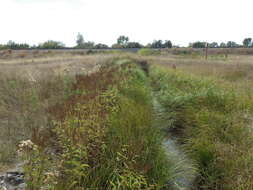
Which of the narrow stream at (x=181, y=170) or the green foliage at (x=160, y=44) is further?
the green foliage at (x=160, y=44)

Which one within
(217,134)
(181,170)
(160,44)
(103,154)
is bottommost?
(181,170)

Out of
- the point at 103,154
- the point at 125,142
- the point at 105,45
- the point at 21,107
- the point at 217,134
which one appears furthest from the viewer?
the point at 105,45

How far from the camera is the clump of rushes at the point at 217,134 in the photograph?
9.50 feet

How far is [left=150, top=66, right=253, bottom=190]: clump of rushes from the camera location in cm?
290

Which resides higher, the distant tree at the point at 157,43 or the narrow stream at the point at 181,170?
the distant tree at the point at 157,43

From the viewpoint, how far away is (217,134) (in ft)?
12.8

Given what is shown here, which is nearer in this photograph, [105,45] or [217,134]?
[217,134]

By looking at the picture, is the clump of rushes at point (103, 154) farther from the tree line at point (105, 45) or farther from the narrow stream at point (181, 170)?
the tree line at point (105, 45)

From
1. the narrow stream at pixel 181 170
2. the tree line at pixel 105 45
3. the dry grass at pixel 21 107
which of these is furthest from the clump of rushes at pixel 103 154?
the tree line at pixel 105 45

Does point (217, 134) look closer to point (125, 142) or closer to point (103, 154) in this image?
point (125, 142)

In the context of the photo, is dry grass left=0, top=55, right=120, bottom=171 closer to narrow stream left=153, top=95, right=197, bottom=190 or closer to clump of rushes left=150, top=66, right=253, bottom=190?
narrow stream left=153, top=95, right=197, bottom=190

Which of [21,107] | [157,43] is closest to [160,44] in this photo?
[157,43]

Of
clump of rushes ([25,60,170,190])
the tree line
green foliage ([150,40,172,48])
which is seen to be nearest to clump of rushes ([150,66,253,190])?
clump of rushes ([25,60,170,190])

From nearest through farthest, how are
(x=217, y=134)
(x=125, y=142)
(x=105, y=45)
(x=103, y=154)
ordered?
(x=103, y=154)
(x=125, y=142)
(x=217, y=134)
(x=105, y=45)
